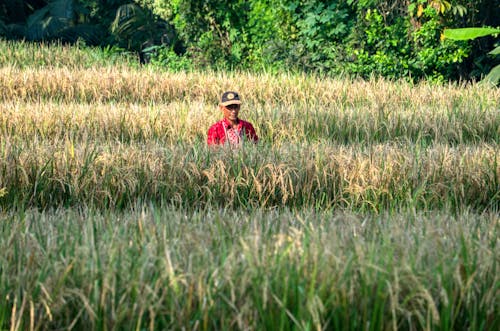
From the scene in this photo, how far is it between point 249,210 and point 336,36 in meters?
11.8

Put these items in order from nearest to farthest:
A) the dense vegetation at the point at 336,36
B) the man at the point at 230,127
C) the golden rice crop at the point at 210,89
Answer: the man at the point at 230,127, the golden rice crop at the point at 210,89, the dense vegetation at the point at 336,36

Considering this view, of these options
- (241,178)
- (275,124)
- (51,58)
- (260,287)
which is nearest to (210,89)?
(275,124)

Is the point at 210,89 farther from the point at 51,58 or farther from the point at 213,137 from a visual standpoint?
the point at 51,58

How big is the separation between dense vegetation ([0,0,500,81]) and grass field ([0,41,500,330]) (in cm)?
295

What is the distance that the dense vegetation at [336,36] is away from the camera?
15.4 meters

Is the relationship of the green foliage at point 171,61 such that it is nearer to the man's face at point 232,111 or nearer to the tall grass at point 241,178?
the man's face at point 232,111

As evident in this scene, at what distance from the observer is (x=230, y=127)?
24.8 feet

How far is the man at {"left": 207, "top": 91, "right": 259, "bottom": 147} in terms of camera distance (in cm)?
745

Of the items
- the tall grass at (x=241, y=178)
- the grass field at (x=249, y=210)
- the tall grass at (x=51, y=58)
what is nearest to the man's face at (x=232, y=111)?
the grass field at (x=249, y=210)

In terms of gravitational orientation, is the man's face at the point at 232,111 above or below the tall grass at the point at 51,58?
above

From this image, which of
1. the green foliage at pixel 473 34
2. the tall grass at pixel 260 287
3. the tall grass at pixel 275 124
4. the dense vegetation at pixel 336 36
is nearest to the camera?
the tall grass at pixel 260 287

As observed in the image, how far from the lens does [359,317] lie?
3137 millimetres

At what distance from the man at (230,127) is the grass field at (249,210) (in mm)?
267

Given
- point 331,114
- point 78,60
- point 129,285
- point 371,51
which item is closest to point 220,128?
point 331,114
